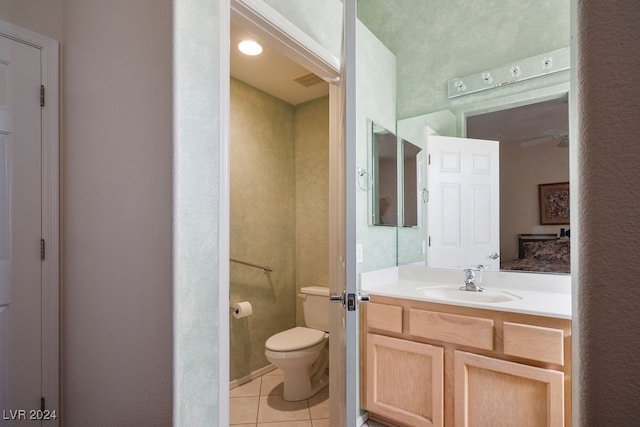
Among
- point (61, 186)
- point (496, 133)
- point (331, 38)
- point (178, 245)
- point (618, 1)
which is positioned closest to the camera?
point (618, 1)

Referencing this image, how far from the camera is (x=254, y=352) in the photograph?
283 cm

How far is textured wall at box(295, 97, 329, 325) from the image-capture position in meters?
3.09

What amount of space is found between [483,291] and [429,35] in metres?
1.78

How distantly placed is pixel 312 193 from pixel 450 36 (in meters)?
1.70

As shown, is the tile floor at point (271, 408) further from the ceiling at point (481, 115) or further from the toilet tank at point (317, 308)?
the ceiling at point (481, 115)

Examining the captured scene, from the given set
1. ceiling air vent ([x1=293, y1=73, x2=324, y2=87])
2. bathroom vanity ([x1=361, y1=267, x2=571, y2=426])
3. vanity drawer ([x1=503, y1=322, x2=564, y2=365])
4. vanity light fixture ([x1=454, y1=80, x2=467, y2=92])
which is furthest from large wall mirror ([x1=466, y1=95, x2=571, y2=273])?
ceiling air vent ([x1=293, y1=73, x2=324, y2=87])

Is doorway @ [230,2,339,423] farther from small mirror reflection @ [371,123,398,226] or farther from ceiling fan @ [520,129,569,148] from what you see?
ceiling fan @ [520,129,569,148]

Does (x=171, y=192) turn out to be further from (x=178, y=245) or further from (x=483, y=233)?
(x=483, y=233)

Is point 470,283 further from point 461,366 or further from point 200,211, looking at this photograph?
point 200,211

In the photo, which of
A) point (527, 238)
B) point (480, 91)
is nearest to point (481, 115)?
point (480, 91)

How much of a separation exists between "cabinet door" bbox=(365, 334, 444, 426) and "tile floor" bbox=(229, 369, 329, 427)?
0.48 metres

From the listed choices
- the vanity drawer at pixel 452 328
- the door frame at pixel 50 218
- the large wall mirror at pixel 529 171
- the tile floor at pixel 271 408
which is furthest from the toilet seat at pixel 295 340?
the door frame at pixel 50 218

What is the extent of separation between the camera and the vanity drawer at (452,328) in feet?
5.10

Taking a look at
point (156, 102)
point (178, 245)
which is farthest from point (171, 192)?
point (156, 102)
